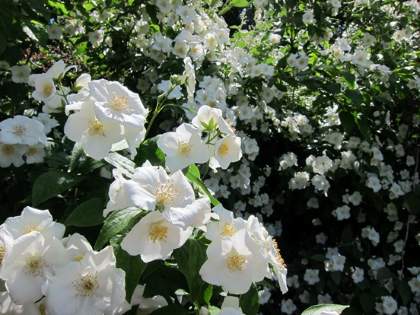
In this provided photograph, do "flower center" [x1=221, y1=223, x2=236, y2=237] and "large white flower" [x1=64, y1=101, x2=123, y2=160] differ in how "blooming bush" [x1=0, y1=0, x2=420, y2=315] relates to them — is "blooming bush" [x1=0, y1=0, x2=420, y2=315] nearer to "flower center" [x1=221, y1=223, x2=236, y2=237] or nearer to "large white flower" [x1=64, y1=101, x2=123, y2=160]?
"large white flower" [x1=64, y1=101, x2=123, y2=160]

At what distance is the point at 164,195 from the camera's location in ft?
3.09

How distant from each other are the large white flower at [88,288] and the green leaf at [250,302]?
0.76 feet

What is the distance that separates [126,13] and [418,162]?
5.78 ft

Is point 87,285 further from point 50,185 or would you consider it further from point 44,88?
point 44,88

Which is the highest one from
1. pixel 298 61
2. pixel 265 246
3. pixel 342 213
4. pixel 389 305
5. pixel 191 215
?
pixel 191 215

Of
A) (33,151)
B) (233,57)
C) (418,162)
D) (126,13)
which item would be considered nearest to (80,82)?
(33,151)

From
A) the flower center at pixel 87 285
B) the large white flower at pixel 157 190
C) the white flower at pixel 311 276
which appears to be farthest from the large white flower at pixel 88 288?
the white flower at pixel 311 276

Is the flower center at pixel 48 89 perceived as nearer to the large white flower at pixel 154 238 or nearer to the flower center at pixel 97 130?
the flower center at pixel 97 130

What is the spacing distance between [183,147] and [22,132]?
17.0 inches

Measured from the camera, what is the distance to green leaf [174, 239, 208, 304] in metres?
0.97

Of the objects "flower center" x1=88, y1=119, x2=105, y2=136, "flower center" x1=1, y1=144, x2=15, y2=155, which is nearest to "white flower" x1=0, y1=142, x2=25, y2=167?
"flower center" x1=1, y1=144, x2=15, y2=155

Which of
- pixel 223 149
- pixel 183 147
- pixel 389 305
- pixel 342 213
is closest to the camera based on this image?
pixel 183 147

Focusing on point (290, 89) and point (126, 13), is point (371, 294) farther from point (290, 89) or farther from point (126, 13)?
point (126, 13)

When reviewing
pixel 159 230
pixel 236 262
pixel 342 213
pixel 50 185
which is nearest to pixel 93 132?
pixel 50 185
